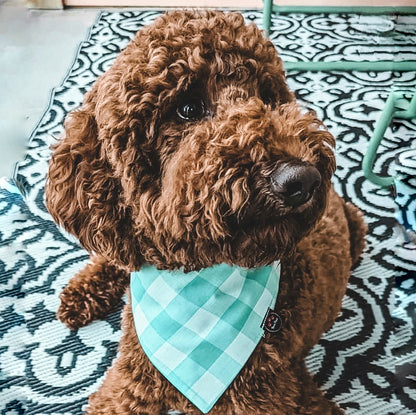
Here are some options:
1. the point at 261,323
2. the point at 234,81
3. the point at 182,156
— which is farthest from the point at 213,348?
the point at 234,81

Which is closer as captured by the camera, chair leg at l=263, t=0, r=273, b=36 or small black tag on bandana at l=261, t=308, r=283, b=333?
small black tag on bandana at l=261, t=308, r=283, b=333

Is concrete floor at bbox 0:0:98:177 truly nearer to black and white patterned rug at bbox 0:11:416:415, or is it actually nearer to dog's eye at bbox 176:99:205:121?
black and white patterned rug at bbox 0:11:416:415

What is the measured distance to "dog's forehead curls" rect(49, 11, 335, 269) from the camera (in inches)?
28.7

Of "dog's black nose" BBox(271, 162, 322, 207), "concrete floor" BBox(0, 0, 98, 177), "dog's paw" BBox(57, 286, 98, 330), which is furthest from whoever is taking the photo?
"concrete floor" BBox(0, 0, 98, 177)

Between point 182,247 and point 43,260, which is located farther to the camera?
point 43,260

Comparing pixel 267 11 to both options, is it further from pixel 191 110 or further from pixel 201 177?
pixel 201 177

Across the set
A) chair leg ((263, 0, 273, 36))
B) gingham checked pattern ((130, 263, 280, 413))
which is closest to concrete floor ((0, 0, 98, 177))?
chair leg ((263, 0, 273, 36))

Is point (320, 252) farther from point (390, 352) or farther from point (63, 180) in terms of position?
point (63, 180)

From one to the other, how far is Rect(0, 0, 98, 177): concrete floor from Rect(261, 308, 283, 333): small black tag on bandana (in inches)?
42.7

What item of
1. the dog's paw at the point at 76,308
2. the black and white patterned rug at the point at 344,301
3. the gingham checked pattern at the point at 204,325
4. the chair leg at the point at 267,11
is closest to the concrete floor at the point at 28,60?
the black and white patterned rug at the point at 344,301

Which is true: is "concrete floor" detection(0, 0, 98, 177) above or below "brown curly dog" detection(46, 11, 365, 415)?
below

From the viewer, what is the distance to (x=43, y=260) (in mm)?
1475

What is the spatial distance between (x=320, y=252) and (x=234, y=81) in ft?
1.37

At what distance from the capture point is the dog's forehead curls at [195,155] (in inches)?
28.7
